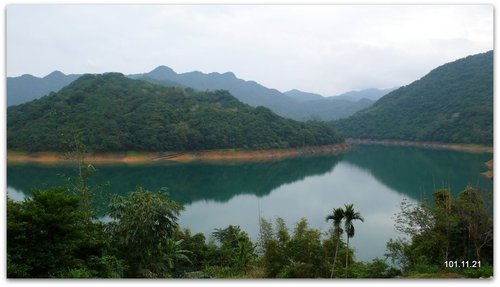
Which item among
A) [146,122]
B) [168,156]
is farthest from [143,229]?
[146,122]

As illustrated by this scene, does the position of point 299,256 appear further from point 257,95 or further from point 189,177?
point 257,95

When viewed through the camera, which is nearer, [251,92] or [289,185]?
[289,185]

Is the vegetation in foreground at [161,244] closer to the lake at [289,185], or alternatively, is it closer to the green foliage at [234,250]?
the green foliage at [234,250]

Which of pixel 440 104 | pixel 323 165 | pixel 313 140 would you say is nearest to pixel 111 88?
pixel 313 140

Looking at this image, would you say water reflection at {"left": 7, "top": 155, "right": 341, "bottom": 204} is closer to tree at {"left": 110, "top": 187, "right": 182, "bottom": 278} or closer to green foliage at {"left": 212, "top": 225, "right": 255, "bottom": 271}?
green foliage at {"left": 212, "top": 225, "right": 255, "bottom": 271}

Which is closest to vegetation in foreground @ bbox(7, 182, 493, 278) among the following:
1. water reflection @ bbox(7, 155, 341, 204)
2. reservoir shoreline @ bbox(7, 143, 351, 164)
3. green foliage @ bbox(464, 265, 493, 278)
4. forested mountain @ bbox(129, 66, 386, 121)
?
green foliage @ bbox(464, 265, 493, 278)

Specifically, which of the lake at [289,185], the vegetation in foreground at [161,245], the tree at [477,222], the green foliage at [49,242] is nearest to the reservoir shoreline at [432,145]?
the lake at [289,185]

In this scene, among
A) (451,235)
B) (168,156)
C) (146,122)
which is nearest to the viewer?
(451,235)
